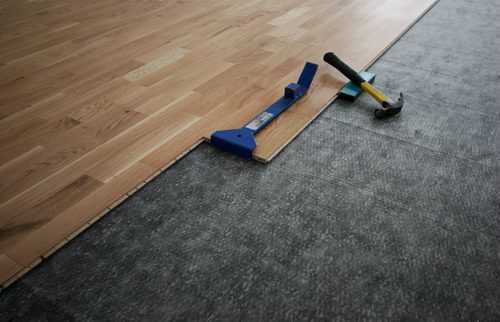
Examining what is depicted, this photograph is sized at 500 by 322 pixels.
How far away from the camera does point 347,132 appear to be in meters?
1.43

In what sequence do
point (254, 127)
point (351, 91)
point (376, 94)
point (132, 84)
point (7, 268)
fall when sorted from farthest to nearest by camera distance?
1. point (132, 84)
2. point (351, 91)
3. point (376, 94)
4. point (254, 127)
5. point (7, 268)

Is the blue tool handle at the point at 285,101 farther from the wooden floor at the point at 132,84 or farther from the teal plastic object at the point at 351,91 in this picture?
the teal plastic object at the point at 351,91

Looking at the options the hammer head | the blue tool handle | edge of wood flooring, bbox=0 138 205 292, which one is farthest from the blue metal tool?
the hammer head

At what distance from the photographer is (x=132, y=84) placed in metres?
1.80

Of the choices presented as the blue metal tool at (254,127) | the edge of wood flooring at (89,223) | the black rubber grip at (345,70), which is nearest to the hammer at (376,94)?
the black rubber grip at (345,70)

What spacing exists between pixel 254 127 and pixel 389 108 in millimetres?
552

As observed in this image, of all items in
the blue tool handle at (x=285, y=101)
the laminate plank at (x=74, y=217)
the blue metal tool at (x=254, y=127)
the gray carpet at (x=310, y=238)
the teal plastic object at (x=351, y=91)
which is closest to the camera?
the gray carpet at (x=310, y=238)

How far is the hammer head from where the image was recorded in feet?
4.83

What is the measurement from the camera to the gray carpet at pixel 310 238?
0.87 metres

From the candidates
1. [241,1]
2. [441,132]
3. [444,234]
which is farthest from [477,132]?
[241,1]

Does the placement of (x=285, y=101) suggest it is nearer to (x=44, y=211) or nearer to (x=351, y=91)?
(x=351, y=91)

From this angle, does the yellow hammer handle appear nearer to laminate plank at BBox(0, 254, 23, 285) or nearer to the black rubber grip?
the black rubber grip

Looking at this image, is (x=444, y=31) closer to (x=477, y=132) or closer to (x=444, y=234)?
(x=477, y=132)

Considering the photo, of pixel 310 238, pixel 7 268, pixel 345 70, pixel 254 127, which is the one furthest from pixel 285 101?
pixel 7 268
